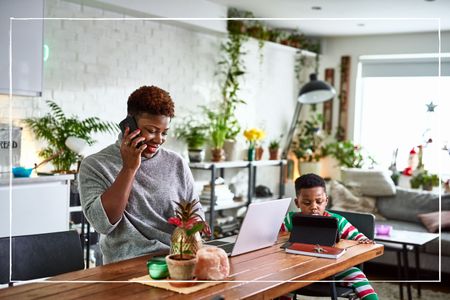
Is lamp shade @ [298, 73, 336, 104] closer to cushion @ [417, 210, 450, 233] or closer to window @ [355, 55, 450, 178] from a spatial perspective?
cushion @ [417, 210, 450, 233]

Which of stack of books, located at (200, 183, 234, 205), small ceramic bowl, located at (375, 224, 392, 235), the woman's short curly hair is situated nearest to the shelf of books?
stack of books, located at (200, 183, 234, 205)

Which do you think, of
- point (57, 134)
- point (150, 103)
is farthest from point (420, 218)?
point (150, 103)

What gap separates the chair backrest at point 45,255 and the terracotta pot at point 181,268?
0.60m

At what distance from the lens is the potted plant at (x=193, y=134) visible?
91.4 inches

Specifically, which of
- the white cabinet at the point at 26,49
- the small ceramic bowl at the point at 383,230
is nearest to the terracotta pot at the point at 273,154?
the small ceramic bowl at the point at 383,230

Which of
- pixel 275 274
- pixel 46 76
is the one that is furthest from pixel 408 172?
pixel 46 76

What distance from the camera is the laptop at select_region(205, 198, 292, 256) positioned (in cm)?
198

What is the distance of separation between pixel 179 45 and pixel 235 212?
0.71m

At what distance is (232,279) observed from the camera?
179cm

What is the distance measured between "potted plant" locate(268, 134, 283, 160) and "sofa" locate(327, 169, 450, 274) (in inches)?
13.7

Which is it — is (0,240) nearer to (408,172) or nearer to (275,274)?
(275,274)

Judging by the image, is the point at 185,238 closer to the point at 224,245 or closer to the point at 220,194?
the point at 224,245

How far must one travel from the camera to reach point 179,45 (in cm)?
243

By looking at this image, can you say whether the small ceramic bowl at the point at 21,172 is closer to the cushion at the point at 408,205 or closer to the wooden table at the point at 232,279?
the wooden table at the point at 232,279
